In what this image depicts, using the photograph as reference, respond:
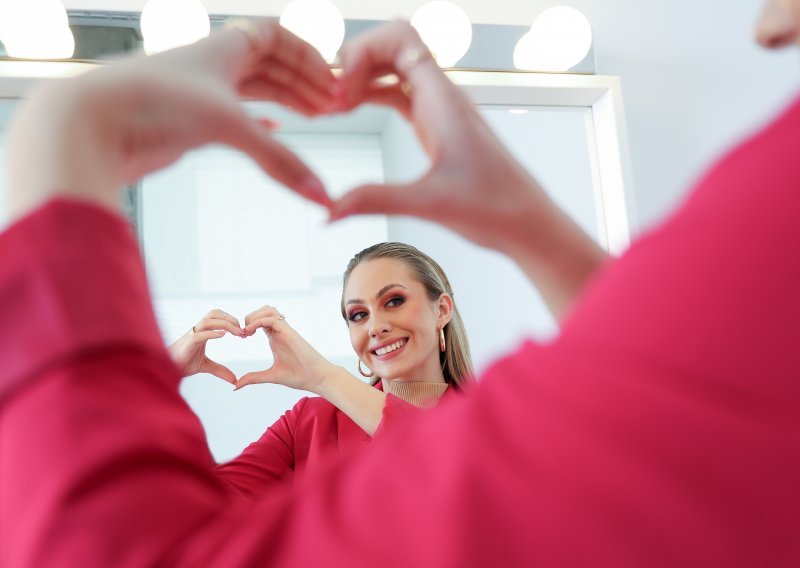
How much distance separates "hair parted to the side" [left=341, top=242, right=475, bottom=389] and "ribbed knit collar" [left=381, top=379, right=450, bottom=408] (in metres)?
0.03

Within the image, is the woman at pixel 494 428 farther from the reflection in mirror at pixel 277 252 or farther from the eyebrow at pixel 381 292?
the eyebrow at pixel 381 292

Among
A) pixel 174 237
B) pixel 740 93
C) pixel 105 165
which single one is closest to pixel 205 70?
pixel 105 165

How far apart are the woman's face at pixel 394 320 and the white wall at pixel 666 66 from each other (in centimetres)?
40

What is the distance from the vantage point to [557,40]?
125 centimetres

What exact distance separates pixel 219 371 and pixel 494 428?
99 cm

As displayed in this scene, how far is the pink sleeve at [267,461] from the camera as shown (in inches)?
41.5

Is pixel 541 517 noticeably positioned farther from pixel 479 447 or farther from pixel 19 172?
pixel 19 172

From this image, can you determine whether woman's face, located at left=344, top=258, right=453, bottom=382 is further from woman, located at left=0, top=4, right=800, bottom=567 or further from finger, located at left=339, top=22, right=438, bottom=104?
woman, located at left=0, top=4, right=800, bottom=567

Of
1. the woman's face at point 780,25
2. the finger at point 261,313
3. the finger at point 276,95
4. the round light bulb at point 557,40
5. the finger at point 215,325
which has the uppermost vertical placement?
the round light bulb at point 557,40

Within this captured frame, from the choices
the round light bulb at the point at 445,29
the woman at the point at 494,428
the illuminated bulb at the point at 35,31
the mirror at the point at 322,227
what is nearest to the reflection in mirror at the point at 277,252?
the mirror at the point at 322,227

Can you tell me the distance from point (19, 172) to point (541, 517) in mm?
134

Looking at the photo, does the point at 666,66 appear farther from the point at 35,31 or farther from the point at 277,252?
the point at 35,31

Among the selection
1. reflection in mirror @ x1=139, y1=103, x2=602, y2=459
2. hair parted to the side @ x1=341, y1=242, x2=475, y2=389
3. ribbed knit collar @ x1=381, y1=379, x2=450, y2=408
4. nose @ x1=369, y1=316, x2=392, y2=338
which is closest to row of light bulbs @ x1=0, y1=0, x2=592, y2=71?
reflection in mirror @ x1=139, y1=103, x2=602, y2=459

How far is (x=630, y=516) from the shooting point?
14cm
